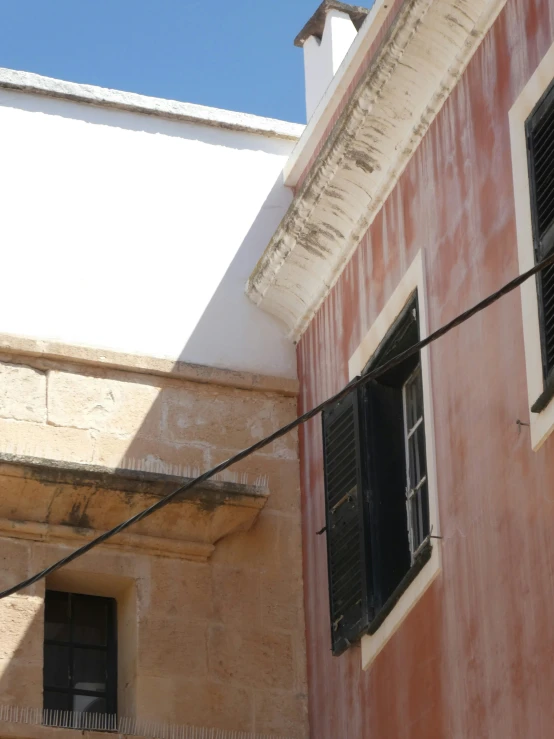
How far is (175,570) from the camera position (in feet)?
27.8

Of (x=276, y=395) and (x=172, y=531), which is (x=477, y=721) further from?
(x=276, y=395)

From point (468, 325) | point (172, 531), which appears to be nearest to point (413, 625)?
point (468, 325)

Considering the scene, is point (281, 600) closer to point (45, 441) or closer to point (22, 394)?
point (45, 441)

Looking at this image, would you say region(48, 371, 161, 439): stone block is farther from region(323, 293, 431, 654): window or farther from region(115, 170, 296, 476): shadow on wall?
region(323, 293, 431, 654): window

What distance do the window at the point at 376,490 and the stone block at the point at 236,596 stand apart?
1.90 ft

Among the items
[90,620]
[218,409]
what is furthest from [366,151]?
[90,620]

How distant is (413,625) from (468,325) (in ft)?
4.06

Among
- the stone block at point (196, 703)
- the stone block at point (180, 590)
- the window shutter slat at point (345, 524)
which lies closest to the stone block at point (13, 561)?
the stone block at point (180, 590)

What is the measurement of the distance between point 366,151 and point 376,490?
1588 mm

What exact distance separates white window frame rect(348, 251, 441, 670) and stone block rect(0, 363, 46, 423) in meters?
1.58

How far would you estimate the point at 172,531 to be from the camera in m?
8.52

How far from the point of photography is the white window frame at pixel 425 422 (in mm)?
7012

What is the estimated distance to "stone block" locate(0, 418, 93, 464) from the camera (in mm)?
8484

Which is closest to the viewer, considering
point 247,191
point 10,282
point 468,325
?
point 468,325
